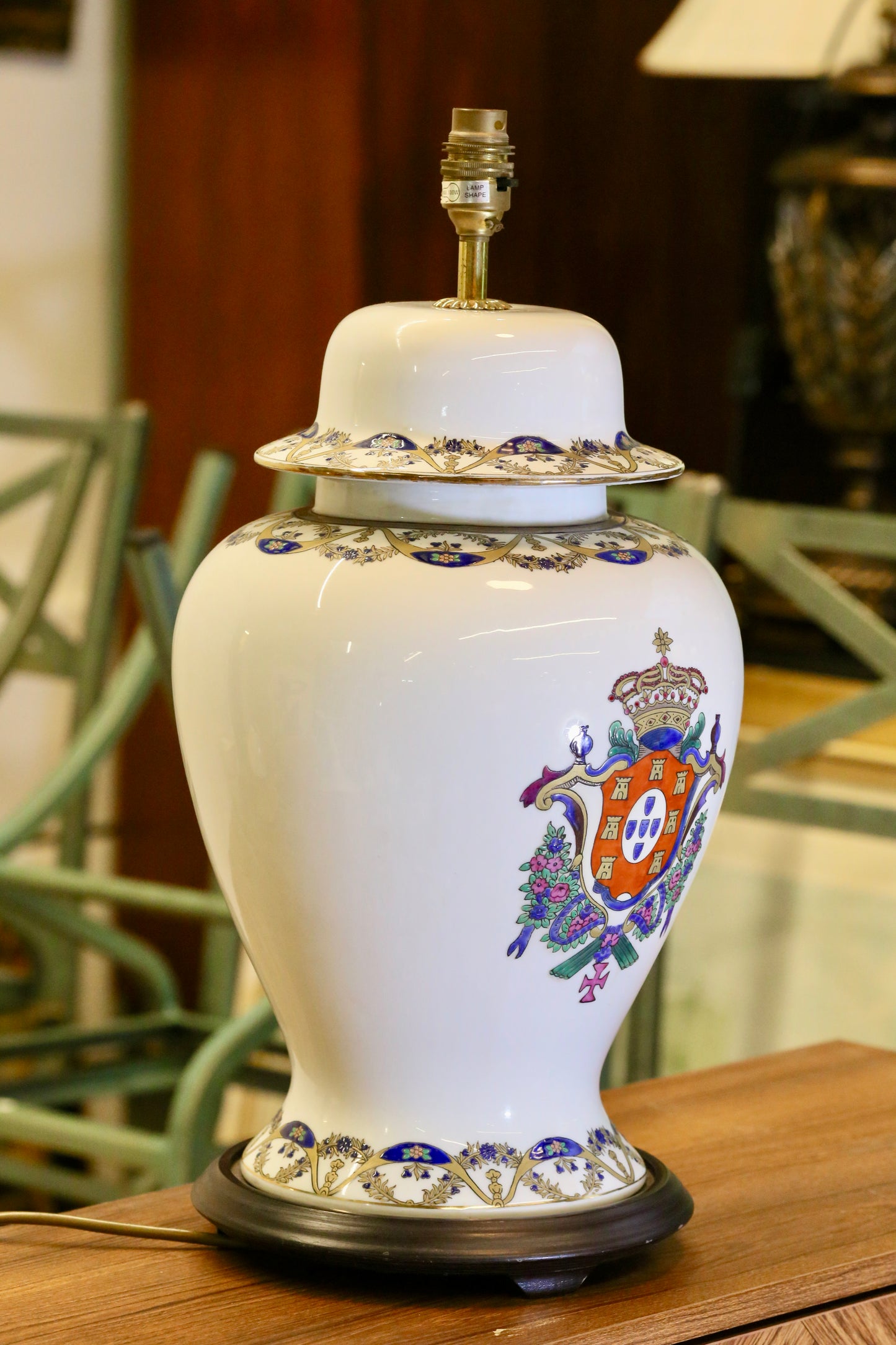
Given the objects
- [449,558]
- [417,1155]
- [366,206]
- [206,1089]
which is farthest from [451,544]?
[366,206]

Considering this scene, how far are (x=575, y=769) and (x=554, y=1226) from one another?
0.18 meters

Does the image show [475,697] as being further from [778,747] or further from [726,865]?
[726,865]

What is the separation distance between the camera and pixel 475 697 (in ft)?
2.04

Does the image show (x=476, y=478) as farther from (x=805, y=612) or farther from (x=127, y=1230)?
(x=805, y=612)

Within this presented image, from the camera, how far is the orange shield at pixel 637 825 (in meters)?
0.65

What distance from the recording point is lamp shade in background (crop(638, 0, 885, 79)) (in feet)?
4.62

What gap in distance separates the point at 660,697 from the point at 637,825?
0.16ft

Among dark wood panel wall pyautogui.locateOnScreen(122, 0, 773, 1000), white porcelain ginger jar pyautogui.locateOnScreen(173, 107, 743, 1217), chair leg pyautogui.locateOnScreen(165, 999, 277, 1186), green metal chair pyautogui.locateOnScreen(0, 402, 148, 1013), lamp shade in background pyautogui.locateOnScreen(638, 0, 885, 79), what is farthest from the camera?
dark wood panel wall pyautogui.locateOnScreen(122, 0, 773, 1000)

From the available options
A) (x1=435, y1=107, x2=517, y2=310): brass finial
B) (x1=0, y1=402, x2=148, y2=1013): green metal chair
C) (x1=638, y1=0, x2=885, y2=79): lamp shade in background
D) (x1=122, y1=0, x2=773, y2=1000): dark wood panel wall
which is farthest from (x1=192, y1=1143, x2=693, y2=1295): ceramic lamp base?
(x1=122, y1=0, x2=773, y2=1000): dark wood panel wall

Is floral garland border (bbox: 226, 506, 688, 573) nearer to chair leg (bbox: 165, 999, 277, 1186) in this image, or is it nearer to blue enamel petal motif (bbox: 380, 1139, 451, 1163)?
blue enamel petal motif (bbox: 380, 1139, 451, 1163)

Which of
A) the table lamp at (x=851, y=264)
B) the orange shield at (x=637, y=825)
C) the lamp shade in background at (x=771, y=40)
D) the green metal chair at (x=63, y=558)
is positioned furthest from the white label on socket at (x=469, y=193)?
the green metal chair at (x=63, y=558)

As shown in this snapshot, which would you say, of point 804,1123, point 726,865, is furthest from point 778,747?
point 804,1123

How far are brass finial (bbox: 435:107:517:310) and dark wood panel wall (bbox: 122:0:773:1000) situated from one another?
5.01ft

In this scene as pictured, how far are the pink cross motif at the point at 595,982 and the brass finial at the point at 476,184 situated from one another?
256 millimetres
